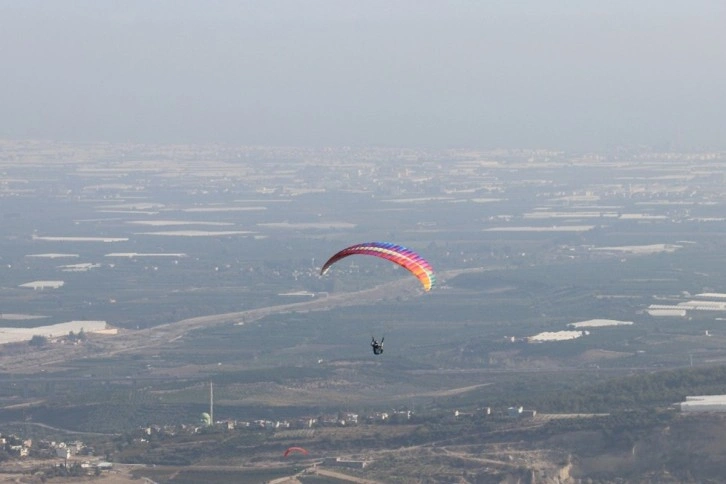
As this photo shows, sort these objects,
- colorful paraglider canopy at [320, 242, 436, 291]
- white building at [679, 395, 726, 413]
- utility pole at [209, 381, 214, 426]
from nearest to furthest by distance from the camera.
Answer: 1. colorful paraglider canopy at [320, 242, 436, 291]
2. white building at [679, 395, 726, 413]
3. utility pole at [209, 381, 214, 426]

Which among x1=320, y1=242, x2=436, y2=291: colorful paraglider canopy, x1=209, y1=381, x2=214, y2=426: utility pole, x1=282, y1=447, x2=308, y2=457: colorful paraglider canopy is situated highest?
x1=320, y1=242, x2=436, y2=291: colorful paraglider canopy

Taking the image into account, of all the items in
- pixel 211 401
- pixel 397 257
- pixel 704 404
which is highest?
pixel 397 257

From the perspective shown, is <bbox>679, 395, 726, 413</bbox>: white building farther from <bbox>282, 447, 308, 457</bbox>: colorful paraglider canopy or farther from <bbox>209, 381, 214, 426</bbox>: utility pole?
<bbox>209, 381, 214, 426</bbox>: utility pole

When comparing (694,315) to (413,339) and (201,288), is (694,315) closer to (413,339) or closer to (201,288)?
(413,339)

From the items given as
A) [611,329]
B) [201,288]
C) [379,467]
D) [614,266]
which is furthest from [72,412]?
[614,266]

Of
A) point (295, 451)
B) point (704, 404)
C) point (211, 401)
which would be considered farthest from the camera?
point (211, 401)

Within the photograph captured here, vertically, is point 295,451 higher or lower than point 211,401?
lower

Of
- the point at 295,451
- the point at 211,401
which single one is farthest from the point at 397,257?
the point at 211,401

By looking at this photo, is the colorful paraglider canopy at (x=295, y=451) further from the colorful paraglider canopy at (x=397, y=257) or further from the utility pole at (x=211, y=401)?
the colorful paraglider canopy at (x=397, y=257)

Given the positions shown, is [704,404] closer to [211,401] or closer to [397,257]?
[397,257]

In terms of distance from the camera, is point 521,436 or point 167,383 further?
point 167,383

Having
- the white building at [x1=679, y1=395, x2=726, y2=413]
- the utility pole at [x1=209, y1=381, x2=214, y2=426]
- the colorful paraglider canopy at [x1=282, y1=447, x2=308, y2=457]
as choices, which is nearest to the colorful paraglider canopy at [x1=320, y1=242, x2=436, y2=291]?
the colorful paraglider canopy at [x1=282, y1=447, x2=308, y2=457]
